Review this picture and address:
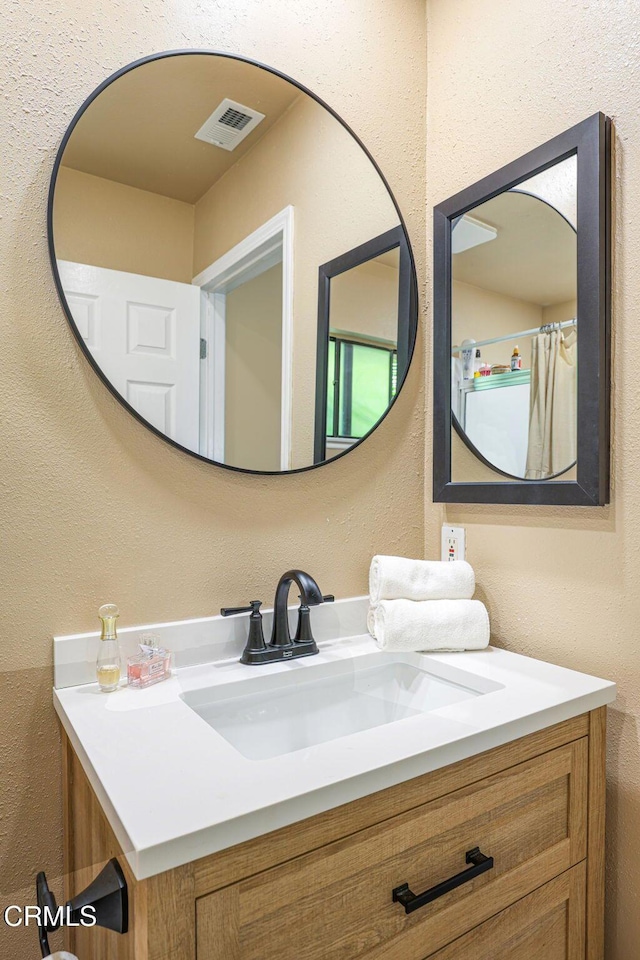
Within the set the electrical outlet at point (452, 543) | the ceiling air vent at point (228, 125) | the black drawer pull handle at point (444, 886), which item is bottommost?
the black drawer pull handle at point (444, 886)

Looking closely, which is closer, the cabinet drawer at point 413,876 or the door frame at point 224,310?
the cabinet drawer at point 413,876

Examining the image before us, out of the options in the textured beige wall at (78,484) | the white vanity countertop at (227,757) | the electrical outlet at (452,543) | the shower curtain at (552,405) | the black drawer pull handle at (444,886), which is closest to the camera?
the white vanity countertop at (227,757)

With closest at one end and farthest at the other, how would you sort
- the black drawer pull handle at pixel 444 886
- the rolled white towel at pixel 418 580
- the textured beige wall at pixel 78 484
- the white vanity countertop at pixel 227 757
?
1. the white vanity countertop at pixel 227 757
2. the black drawer pull handle at pixel 444 886
3. the textured beige wall at pixel 78 484
4. the rolled white towel at pixel 418 580

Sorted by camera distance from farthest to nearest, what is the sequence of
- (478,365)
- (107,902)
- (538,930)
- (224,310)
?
1. (478,365)
2. (224,310)
3. (538,930)
4. (107,902)

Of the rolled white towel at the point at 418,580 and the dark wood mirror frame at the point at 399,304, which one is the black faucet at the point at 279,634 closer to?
the rolled white towel at the point at 418,580

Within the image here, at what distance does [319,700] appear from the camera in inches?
44.4

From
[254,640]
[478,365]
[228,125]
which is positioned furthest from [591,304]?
[254,640]

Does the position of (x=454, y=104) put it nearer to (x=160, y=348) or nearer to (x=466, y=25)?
(x=466, y=25)

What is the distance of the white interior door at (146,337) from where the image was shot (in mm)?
1047

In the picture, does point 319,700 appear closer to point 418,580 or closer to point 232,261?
point 418,580

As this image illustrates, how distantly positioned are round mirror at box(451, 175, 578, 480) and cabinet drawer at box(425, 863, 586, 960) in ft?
2.37

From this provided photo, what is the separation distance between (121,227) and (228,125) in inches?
12.9

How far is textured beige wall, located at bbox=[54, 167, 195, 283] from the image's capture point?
103 cm

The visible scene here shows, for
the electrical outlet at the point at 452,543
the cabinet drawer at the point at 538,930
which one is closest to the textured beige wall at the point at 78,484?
the electrical outlet at the point at 452,543
